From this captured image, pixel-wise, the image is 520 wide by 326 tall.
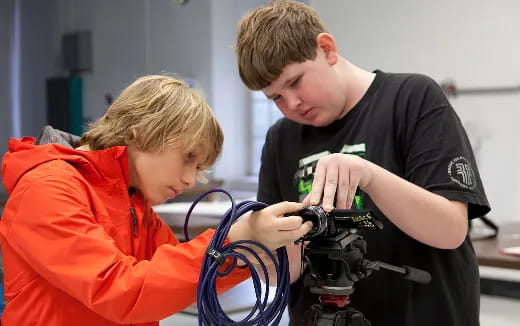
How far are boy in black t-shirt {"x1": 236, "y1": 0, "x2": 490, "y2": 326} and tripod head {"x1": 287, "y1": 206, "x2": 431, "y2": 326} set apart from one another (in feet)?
Answer: 0.52

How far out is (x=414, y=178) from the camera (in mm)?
1160

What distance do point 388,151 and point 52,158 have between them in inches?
25.1

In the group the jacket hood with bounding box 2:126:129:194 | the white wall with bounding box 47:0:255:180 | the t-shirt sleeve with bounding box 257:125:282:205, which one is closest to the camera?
the jacket hood with bounding box 2:126:129:194

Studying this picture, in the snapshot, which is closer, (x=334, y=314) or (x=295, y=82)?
(x=334, y=314)

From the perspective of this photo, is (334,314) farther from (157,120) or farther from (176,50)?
(176,50)

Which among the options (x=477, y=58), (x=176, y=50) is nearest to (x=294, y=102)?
(x=477, y=58)

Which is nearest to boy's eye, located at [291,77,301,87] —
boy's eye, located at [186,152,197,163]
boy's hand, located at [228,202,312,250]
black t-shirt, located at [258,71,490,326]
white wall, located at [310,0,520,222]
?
black t-shirt, located at [258,71,490,326]

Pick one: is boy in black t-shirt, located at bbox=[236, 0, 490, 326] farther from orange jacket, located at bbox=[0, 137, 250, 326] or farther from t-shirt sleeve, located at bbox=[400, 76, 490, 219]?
orange jacket, located at bbox=[0, 137, 250, 326]

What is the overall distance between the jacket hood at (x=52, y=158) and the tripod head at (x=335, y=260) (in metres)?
0.40

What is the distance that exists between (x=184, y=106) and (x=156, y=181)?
6.1 inches

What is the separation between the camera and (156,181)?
3.84 feet

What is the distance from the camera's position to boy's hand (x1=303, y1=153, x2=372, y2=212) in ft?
3.15

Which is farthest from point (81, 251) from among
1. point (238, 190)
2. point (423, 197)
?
point (238, 190)

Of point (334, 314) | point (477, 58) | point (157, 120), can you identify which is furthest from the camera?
point (477, 58)
